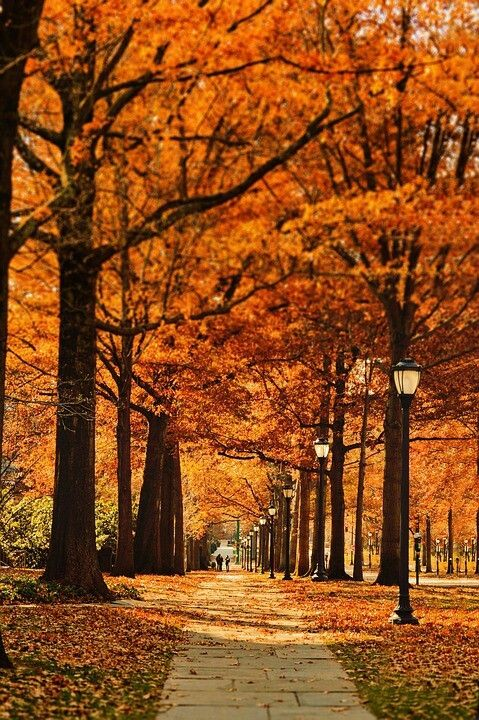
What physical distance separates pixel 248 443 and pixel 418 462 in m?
15.3

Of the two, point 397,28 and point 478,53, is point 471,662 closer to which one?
point 478,53

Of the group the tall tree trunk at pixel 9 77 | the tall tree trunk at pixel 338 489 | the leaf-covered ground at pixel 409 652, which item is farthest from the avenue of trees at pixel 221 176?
the tall tree trunk at pixel 338 489

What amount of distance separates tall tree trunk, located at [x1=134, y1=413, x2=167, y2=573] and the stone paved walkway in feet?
45.5

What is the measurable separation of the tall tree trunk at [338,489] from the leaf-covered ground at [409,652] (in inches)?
423

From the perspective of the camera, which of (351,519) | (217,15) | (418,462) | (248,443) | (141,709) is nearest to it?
(141,709)

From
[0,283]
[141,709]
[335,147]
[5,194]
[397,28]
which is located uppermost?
[397,28]

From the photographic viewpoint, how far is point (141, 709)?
862 centimetres

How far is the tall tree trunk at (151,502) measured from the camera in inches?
1237

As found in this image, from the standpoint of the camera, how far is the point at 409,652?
12.5 metres

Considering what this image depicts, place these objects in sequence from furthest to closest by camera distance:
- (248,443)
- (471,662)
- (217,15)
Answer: (248,443)
(471,662)
(217,15)

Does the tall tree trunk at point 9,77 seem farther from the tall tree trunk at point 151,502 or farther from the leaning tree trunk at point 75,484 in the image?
the tall tree trunk at point 151,502

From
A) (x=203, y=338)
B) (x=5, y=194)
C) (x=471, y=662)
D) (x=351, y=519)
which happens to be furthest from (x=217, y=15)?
(x=351, y=519)

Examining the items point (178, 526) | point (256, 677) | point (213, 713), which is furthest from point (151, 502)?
point (213, 713)

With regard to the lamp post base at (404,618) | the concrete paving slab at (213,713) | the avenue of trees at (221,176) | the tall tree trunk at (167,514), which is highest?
the avenue of trees at (221,176)
